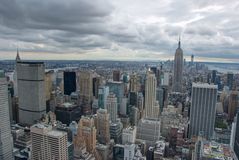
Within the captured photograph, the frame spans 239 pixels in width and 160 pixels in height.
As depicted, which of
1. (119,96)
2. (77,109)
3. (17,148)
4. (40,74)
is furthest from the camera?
(119,96)

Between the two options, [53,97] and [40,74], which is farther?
[53,97]

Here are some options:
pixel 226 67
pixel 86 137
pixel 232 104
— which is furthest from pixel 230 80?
pixel 86 137

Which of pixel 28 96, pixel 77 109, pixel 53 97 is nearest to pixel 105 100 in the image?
pixel 77 109

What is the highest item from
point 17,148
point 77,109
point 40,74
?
point 40,74

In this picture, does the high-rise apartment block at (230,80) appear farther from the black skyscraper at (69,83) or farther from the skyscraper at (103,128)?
the black skyscraper at (69,83)

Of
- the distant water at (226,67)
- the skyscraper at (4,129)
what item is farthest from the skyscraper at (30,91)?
the distant water at (226,67)

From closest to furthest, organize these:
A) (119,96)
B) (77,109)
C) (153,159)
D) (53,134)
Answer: (53,134)
(153,159)
(77,109)
(119,96)

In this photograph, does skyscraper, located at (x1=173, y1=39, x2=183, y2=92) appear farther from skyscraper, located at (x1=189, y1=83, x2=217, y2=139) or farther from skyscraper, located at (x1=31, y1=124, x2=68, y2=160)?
skyscraper, located at (x1=31, y1=124, x2=68, y2=160)

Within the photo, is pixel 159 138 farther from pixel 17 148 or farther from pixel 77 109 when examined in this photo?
pixel 17 148
